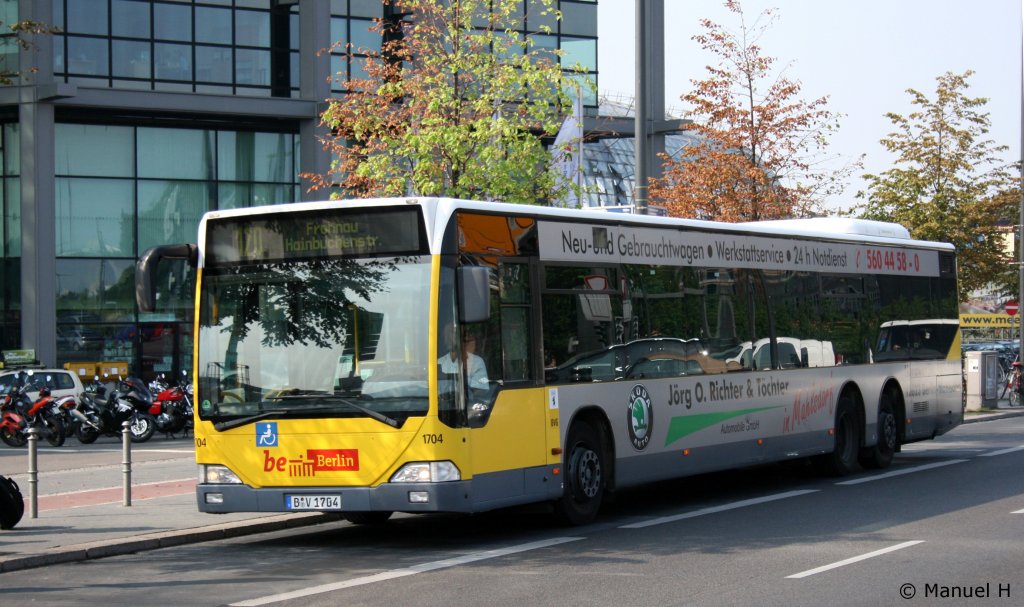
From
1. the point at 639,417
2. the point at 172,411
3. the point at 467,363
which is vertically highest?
the point at 467,363

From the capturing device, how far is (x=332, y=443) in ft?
40.4

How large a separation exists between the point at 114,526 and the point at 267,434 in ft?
8.95

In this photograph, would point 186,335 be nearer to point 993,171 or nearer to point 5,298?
point 5,298

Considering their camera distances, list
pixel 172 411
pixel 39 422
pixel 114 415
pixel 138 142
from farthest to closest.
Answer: pixel 138 142 < pixel 172 411 < pixel 114 415 < pixel 39 422

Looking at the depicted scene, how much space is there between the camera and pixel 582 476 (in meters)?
13.9

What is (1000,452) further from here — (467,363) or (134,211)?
(134,211)

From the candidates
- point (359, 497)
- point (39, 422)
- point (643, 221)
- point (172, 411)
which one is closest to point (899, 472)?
point (643, 221)

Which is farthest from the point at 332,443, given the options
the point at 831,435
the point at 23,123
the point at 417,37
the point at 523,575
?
the point at 23,123

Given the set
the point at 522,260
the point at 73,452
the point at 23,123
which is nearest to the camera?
the point at 522,260

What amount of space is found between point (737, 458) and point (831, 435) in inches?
105

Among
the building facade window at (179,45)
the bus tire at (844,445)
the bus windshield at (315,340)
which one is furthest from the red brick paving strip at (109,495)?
the building facade window at (179,45)

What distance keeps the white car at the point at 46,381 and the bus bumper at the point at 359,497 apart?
20.7 m

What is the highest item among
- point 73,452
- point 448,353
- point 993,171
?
point 993,171

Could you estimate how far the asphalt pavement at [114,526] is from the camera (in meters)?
12.6
